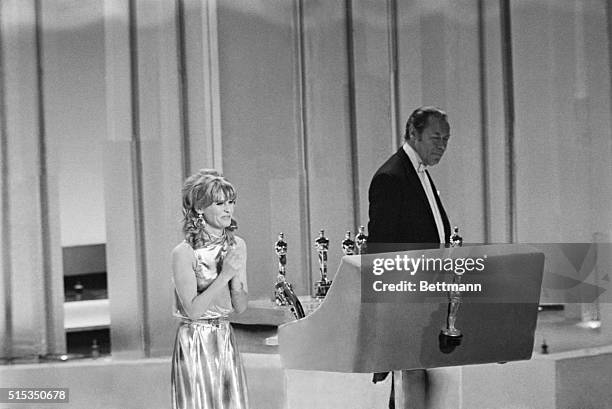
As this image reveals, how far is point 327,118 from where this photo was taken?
3430mm

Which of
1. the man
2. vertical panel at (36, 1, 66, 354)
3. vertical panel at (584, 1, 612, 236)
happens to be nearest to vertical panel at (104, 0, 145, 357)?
vertical panel at (36, 1, 66, 354)

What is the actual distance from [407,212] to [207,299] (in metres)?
0.57

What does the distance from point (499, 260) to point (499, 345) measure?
0.25 meters

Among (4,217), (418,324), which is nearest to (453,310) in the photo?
(418,324)

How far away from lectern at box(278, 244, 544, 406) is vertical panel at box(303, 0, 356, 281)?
918 mm

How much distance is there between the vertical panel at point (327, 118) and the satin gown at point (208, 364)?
95 cm

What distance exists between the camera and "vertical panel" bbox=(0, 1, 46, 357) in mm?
3533

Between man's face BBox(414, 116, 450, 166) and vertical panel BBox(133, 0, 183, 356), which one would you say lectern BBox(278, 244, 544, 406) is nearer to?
man's face BBox(414, 116, 450, 166)

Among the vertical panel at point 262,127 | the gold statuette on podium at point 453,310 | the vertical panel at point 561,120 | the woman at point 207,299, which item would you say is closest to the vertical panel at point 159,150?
the vertical panel at point 262,127

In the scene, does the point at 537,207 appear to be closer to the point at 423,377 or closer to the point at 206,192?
the point at 423,377

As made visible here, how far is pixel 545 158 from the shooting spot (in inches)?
122
